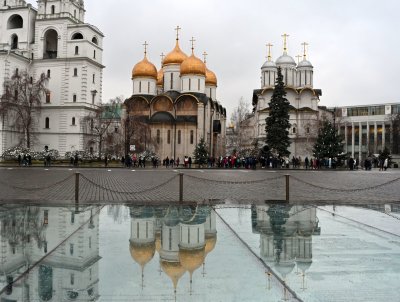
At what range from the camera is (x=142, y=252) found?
658cm

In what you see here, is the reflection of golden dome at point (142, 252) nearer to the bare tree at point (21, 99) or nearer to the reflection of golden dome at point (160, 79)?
the bare tree at point (21, 99)

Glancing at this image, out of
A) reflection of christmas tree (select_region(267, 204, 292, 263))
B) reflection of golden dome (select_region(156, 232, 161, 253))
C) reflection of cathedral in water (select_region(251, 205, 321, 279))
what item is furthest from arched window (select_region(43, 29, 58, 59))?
reflection of golden dome (select_region(156, 232, 161, 253))

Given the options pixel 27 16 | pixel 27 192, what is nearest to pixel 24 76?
pixel 27 16

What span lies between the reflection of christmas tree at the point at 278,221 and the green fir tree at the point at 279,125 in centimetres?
4382

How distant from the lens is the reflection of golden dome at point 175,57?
7462cm

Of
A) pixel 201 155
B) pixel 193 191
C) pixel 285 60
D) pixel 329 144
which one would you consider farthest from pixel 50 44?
pixel 193 191

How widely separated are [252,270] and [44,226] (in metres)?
5.01

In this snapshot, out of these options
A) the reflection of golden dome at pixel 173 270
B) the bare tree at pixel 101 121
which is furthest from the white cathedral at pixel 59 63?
the reflection of golden dome at pixel 173 270

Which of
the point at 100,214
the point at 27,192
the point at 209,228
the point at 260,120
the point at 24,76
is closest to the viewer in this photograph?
the point at 209,228

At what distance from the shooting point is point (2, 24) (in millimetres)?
66125

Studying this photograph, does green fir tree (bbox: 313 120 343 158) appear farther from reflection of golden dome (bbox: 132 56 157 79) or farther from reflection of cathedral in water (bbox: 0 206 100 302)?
reflection of cathedral in water (bbox: 0 206 100 302)

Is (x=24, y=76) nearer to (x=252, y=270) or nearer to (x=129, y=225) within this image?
(x=129, y=225)

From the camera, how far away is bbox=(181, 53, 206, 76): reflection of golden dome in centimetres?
6975

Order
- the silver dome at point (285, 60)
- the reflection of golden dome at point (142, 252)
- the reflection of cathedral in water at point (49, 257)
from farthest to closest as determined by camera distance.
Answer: the silver dome at point (285, 60), the reflection of golden dome at point (142, 252), the reflection of cathedral in water at point (49, 257)
